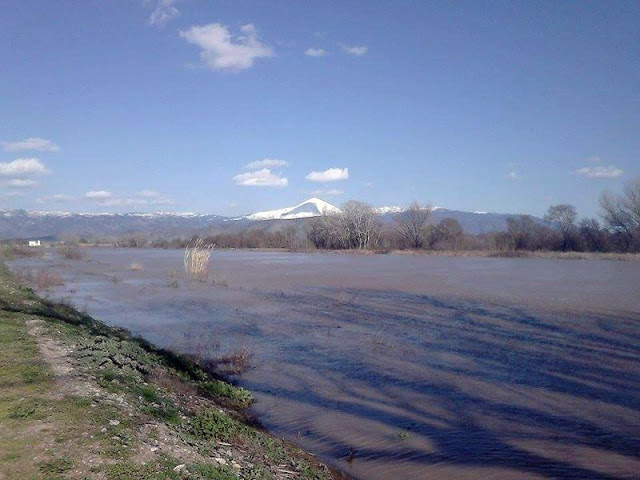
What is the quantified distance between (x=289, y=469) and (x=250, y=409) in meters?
3.69

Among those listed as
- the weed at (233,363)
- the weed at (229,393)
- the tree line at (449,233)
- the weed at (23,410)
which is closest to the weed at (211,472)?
the weed at (23,410)

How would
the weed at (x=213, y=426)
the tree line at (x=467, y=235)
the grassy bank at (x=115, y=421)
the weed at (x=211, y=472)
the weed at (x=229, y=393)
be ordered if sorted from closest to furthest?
the grassy bank at (x=115, y=421) → the weed at (x=211, y=472) → the weed at (x=213, y=426) → the weed at (x=229, y=393) → the tree line at (x=467, y=235)

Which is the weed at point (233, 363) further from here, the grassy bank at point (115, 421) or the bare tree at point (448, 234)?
the bare tree at point (448, 234)

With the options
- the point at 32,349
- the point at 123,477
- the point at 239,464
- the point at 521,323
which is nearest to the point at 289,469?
the point at 239,464

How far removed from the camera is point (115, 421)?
6430 mm

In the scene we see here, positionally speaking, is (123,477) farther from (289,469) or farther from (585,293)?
(585,293)

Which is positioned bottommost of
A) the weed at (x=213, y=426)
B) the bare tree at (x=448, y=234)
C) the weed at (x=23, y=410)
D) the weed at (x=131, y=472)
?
the weed at (x=213, y=426)

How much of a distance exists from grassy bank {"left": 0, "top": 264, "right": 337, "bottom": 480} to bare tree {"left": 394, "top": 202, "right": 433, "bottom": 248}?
7626cm

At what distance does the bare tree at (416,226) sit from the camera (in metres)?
85.4

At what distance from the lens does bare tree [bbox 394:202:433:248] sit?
8538 centimetres

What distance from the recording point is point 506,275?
4112 centimetres

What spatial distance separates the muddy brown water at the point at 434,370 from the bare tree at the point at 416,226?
55.3 m

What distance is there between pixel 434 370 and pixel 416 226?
73727 mm

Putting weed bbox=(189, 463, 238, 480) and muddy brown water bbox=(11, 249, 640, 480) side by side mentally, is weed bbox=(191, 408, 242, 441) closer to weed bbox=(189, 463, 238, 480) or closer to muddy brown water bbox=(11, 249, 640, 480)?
weed bbox=(189, 463, 238, 480)
